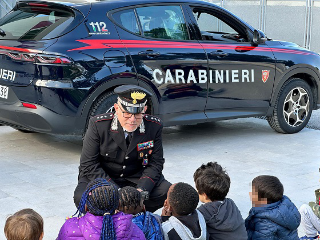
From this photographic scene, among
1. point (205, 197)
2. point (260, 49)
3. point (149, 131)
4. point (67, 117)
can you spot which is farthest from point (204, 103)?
point (205, 197)

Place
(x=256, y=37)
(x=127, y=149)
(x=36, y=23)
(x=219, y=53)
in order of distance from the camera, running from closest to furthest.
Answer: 1. (x=127, y=149)
2. (x=36, y=23)
3. (x=219, y=53)
4. (x=256, y=37)

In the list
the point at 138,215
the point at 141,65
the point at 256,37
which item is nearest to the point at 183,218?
the point at 138,215

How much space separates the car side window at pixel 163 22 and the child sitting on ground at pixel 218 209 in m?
3.46

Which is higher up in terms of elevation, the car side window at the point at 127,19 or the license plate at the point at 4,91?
the car side window at the point at 127,19

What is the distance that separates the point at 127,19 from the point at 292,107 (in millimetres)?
2627

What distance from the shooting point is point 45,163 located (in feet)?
22.2

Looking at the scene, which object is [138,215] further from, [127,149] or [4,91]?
[4,91]

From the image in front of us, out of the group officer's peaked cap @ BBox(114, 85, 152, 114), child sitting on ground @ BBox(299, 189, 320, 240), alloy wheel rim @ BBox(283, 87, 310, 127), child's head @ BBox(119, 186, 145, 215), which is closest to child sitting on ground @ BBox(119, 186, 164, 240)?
child's head @ BBox(119, 186, 145, 215)

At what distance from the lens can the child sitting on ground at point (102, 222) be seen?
11.1 feet

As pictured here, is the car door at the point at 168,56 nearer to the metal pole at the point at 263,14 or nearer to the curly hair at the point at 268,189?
the curly hair at the point at 268,189

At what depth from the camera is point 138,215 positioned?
3.73 metres

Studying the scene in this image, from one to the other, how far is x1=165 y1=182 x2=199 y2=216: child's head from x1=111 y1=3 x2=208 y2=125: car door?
11.1 ft

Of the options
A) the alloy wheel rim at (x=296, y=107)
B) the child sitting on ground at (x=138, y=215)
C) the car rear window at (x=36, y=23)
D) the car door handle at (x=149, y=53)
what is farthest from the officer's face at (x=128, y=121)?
the alloy wheel rim at (x=296, y=107)

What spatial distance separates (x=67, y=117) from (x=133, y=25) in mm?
1330
